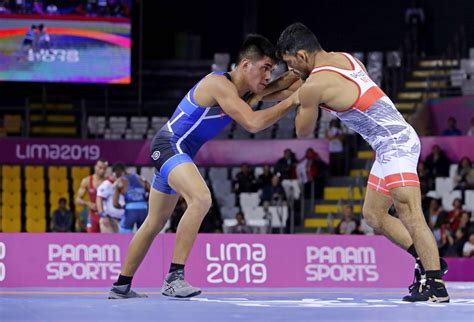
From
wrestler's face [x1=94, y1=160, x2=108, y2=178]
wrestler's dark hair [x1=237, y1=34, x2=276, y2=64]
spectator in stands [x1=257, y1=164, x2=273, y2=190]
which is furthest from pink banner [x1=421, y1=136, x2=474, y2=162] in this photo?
wrestler's dark hair [x1=237, y1=34, x2=276, y2=64]

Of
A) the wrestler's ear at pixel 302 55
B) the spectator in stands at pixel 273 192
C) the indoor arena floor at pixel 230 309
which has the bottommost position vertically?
the indoor arena floor at pixel 230 309

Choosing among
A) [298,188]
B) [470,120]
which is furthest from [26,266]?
[470,120]

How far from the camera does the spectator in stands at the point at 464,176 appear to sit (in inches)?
639

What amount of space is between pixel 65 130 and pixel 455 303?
48.9 ft

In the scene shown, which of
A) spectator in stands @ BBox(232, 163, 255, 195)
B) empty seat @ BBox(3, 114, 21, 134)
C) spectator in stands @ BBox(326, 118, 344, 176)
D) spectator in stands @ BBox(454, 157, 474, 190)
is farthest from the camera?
empty seat @ BBox(3, 114, 21, 134)

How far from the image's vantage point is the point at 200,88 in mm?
7250

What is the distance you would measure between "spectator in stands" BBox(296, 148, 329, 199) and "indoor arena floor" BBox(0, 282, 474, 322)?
9564 millimetres

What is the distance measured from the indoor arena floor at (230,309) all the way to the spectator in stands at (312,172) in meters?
9.56

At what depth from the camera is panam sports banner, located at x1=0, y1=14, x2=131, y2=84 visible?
1995 centimetres

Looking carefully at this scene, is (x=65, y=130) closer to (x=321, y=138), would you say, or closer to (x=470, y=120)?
(x=321, y=138)

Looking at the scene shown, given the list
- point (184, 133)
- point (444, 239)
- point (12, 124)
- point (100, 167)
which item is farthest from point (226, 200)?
point (184, 133)

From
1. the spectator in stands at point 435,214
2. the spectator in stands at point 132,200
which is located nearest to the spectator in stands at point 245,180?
the spectator in stands at point 435,214

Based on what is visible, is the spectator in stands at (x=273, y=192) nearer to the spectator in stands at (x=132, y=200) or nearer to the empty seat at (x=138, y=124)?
the empty seat at (x=138, y=124)

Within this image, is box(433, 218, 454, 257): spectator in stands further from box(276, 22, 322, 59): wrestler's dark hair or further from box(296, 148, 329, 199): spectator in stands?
box(276, 22, 322, 59): wrestler's dark hair
